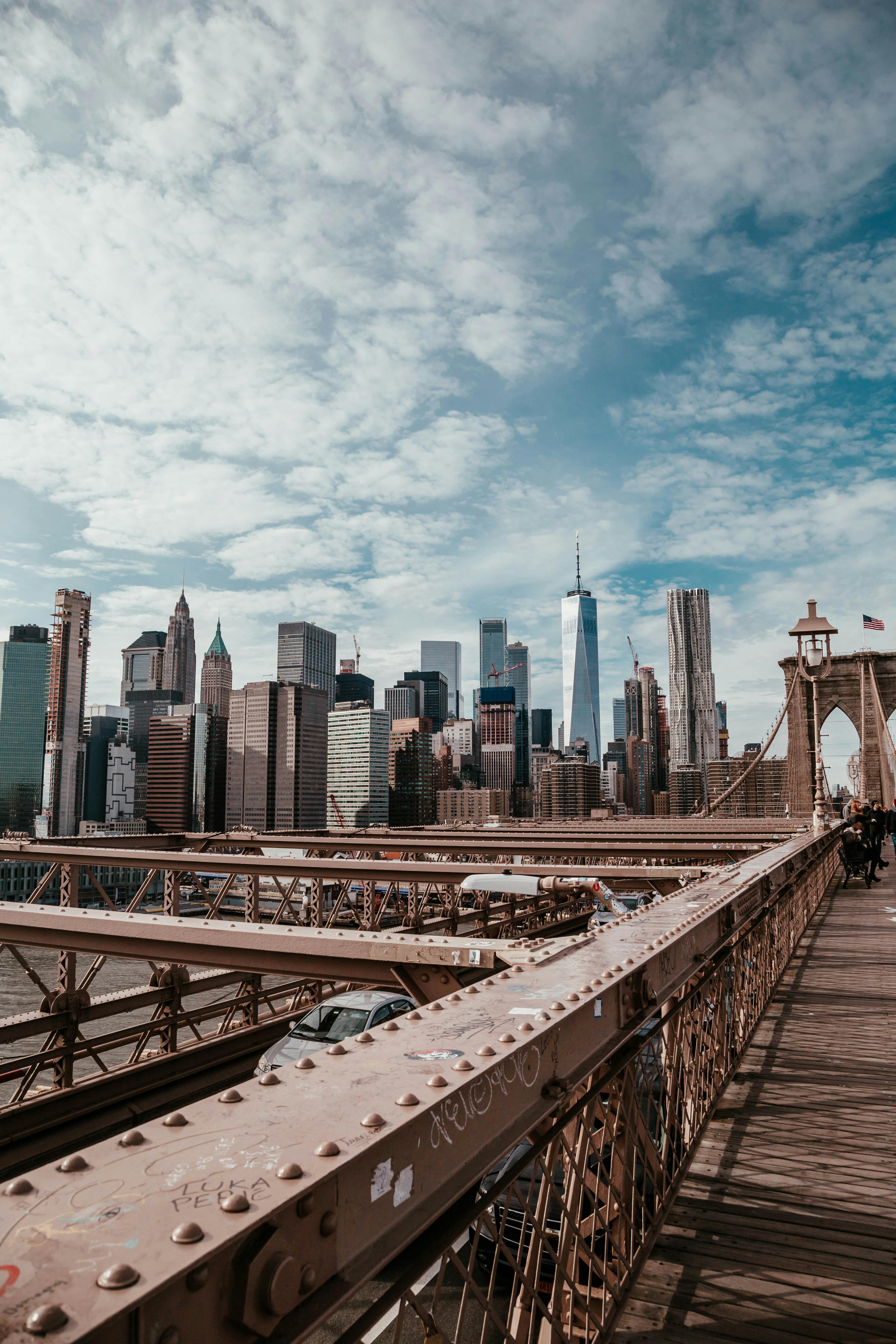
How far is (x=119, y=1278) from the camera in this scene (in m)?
1.06

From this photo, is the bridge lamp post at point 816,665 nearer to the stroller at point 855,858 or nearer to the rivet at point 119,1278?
the stroller at point 855,858

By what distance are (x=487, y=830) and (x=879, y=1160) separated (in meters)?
16.7

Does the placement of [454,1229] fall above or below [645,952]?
below

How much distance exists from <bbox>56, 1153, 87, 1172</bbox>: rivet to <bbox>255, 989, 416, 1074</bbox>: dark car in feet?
34.6

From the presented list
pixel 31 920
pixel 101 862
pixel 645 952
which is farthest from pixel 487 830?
pixel 645 952

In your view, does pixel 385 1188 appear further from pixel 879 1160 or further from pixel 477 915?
pixel 477 915

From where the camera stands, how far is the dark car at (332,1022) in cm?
1146

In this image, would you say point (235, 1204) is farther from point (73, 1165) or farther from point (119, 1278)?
point (73, 1165)

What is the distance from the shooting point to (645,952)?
10.5 feet

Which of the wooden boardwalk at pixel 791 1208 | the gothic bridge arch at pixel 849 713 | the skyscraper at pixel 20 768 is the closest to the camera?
the wooden boardwalk at pixel 791 1208

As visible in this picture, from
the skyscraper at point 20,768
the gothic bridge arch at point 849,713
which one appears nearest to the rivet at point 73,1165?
the gothic bridge arch at point 849,713

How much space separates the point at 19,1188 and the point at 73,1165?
84 millimetres

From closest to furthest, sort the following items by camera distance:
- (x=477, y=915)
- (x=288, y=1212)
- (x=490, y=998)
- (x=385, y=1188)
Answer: (x=288, y=1212), (x=385, y=1188), (x=490, y=998), (x=477, y=915)

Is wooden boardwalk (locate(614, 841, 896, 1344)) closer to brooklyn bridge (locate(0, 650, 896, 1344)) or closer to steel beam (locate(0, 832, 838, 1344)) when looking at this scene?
brooklyn bridge (locate(0, 650, 896, 1344))
